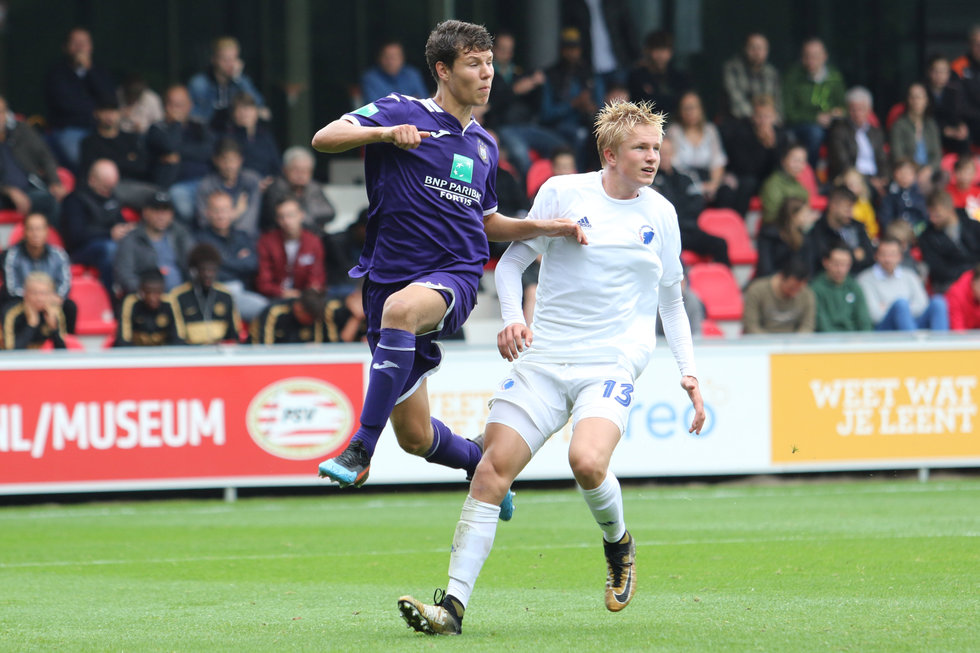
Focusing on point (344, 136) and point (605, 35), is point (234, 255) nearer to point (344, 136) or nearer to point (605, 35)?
point (605, 35)

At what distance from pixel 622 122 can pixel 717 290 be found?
9038mm

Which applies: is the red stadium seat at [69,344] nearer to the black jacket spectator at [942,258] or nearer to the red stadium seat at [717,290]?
the red stadium seat at [717,290]

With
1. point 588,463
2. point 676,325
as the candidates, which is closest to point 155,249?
point 676,325

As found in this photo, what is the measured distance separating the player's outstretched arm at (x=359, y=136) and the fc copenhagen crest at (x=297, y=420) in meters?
5.84

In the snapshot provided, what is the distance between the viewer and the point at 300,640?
5.41 metres

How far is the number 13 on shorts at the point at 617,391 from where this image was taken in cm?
567

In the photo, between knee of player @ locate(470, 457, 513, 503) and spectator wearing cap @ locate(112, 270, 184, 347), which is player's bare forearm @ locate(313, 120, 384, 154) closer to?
knee of player @ locate(470, 457, 513, 503)

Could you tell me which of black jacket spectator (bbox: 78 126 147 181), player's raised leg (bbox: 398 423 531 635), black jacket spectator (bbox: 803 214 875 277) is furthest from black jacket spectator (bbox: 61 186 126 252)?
player's raised leg (bbox: 398 423 531 635)

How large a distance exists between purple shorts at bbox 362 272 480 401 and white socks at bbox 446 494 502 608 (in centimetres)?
72

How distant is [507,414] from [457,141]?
46.7 inches

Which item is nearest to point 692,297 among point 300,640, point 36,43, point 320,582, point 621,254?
point 320,582

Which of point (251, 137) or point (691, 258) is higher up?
point (251, 137)

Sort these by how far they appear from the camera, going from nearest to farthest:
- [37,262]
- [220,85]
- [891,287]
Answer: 1. [37,262]
2. [891,287]
3. [220,85]

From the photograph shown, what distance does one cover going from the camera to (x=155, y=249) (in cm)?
1325
